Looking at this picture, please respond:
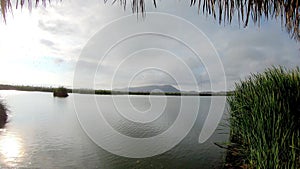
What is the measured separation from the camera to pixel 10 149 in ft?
24.1

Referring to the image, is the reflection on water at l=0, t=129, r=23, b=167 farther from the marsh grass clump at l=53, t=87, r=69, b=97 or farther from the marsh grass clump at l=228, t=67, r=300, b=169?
the marsh grass clump at l=53, t=87, r=69, b=97

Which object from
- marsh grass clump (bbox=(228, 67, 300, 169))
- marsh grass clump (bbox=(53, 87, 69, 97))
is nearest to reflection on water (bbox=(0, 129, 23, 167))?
marsh grass clump (bbox=(228, 67, 300, 169))

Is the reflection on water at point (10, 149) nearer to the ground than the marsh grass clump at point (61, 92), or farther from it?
nearer to the ground

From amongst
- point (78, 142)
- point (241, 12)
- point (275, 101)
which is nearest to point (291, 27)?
point (241, 12)

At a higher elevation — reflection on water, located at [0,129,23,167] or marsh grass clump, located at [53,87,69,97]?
marsh grass clump, located at [53,87,69,97]

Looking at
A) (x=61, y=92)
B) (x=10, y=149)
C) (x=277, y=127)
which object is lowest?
(x=10, y=149)

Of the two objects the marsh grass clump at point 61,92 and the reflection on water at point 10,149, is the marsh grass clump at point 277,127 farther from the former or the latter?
the marsh grass clump at point 61,92

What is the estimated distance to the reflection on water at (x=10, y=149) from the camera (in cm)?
620

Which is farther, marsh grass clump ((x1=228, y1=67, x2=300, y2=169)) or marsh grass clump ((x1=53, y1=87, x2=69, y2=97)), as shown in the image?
marsh grass clump ((x1=53, y1=87, x2=69, y2=97))

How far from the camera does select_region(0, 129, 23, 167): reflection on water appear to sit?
6195 millimetres

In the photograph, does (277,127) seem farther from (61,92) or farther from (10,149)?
(61,92)

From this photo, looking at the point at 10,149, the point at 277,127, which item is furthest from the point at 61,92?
the point at 277,127

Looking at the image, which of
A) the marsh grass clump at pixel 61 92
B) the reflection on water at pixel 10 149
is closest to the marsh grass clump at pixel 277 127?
the reflection on water at pixel 10 149

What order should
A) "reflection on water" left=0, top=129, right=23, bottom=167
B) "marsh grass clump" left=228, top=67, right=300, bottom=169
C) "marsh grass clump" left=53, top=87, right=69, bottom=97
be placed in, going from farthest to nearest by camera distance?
1. "marsh grass clump" left=53, top=87, right=69, bottom=97
2. "reflection on water" left=0, top=129, right=23, bottom=167
3. "marsh grass clump" left=228, top=67, right=300, bottom=169
